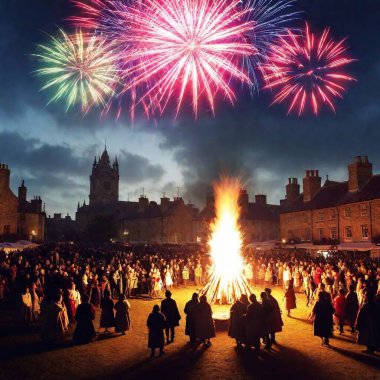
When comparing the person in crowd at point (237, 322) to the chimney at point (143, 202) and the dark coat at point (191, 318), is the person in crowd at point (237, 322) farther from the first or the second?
the chimney at point (143, 202)

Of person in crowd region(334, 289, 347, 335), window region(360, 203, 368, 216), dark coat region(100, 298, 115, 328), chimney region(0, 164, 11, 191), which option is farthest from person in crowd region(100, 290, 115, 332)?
chimney region(0, 164, 11, 191)

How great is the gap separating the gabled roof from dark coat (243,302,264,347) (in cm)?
3051

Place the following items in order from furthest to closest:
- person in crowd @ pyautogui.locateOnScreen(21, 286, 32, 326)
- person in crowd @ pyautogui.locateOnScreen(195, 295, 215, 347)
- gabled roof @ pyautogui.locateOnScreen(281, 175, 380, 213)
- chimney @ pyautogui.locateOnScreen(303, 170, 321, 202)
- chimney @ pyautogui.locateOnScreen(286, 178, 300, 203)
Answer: chimney @ pyautogui.locateOnScreen(286, 178, 300, 203) < chimney @ pyautogui.locateOnScreen(303, 170, 321, 202) < gabled roof @ pyautogui.locateOnScreen(281, 175, 380, 213) < person in crowd @ pyautogui.locateOnScreen(21, 286, 32, 326) < person in crowd @ pyautogui.locateOnScreen(195, 295, 215, 347)

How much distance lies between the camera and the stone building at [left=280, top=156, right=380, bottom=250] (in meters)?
37.8

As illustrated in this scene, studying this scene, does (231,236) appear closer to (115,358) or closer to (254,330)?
(254,330)

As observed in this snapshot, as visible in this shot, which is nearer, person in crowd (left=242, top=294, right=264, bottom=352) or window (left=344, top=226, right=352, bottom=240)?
person in crowd (left=242, top=294, right=264, bottom=352)

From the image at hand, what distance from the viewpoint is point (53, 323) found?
1123cm

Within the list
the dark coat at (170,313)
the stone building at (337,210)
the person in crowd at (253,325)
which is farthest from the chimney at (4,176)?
the person in crowd at (253,325)

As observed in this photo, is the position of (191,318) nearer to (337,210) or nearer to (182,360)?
(182,360)

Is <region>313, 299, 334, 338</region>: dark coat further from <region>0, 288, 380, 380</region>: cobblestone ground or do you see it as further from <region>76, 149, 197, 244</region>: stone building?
<region>76, 149, 197, 244</region>: stone building

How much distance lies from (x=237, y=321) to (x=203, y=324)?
1006mm

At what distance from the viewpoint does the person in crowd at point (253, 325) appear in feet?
34.2

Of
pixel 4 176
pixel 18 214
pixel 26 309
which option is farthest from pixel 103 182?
pixel 26 309

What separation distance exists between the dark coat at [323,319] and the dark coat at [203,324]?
3.08 m
